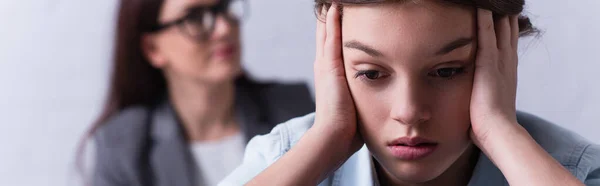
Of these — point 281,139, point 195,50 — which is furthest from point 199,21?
→ point 281,139


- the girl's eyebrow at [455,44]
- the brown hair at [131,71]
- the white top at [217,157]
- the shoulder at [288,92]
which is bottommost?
the white top at [217,157]

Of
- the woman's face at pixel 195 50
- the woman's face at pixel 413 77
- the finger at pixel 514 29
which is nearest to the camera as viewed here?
the woman's face at pixel 413 77

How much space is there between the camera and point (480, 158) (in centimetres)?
107

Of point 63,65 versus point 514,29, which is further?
point 63,65

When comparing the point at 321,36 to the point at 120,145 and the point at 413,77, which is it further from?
the point at 120,145

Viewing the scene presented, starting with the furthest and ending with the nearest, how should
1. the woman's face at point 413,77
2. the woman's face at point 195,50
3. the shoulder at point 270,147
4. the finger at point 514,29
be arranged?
the woman's face at point 195,50
the shoulder at point 270,147
the finger at point 514,29
the woman's face at point 413,77

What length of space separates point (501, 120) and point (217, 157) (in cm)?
114

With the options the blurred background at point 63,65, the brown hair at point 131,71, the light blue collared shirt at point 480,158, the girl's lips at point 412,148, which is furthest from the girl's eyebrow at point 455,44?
the brown hair at point 131,71

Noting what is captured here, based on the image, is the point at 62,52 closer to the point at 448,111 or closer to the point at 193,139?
the point at 193,139

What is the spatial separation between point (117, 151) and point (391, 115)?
4.02ft

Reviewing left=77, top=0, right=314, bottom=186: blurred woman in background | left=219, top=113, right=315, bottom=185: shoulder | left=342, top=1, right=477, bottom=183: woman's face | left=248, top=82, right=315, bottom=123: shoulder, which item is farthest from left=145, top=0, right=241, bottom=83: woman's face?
left=342, top=1, right=477, bottom=183: woman's face

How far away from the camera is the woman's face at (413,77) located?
880 millimetres

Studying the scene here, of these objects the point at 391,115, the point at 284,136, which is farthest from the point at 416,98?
the point at 284,136

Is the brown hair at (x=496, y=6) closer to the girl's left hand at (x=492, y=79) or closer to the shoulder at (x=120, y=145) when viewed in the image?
the girl's left hand at (x=492, y=79)
